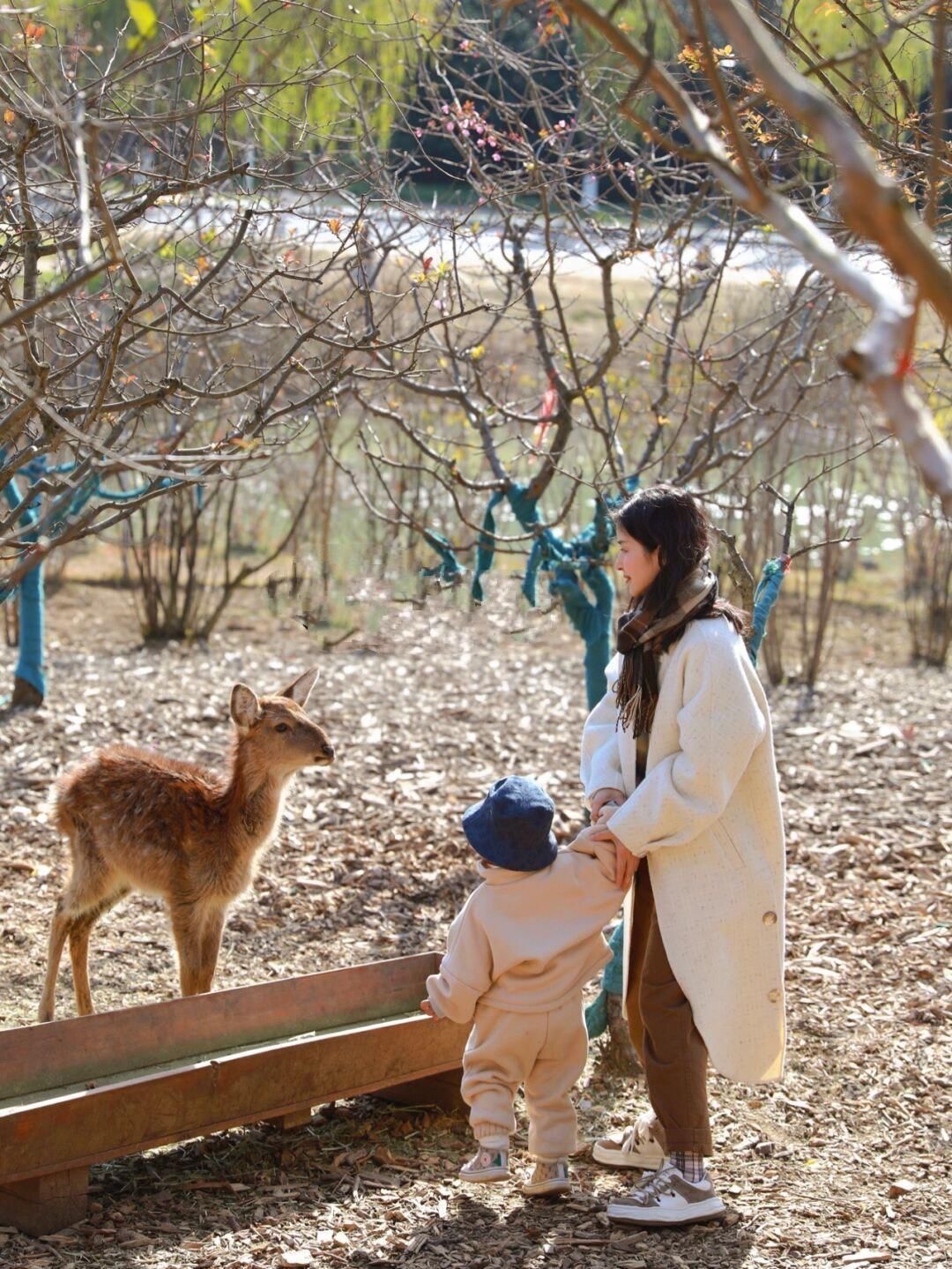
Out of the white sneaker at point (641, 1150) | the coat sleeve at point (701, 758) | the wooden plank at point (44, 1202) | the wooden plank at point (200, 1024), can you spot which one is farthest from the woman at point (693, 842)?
the wooden plank at point (44, 1202)

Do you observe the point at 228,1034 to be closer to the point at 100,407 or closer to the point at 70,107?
the point at 100,407

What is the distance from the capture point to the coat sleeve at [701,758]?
164 inches

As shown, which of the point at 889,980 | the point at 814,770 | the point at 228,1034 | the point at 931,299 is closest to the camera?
the point at 931,299

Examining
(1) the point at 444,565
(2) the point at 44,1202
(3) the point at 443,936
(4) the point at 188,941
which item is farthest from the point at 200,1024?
(1) the point at 444,565

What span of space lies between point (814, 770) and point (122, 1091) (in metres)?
6.50

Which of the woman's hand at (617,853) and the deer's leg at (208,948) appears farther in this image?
the deer's leg at (208,948)

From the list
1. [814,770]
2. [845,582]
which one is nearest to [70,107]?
[814,770]

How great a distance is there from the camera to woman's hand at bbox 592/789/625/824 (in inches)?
177

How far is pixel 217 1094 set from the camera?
4.52 m

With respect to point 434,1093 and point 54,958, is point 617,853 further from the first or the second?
point 54,958

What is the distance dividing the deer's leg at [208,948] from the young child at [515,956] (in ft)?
5.42

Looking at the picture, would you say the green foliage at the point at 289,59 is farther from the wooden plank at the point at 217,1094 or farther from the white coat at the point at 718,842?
the wooden plank at the point at 217,1094

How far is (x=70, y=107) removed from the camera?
17.8ft

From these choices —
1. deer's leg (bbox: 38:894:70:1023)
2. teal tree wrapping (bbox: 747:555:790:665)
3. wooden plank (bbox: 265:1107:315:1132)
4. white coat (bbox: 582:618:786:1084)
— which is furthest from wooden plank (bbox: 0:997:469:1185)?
teal tree wrapping (bbox: 747:555:790:665)
